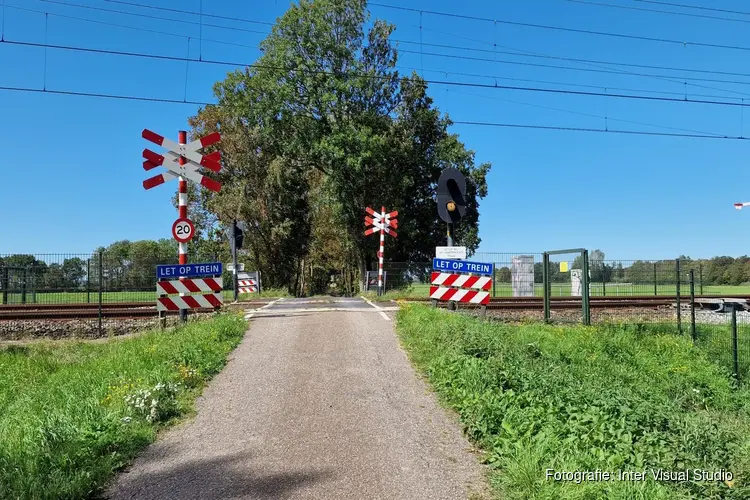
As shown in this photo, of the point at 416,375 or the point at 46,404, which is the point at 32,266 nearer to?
the point at 46,404

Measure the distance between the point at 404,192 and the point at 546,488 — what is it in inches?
1332

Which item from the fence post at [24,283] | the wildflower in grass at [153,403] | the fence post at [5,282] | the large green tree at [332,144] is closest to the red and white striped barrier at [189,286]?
the wildflower in grass at [153,403]

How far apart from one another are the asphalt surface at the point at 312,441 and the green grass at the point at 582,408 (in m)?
0.36

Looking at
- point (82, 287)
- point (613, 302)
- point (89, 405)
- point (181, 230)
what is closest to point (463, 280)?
point (181, 230)

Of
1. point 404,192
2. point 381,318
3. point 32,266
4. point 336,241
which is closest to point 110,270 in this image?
point 32,266

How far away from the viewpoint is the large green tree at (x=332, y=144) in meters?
35.2

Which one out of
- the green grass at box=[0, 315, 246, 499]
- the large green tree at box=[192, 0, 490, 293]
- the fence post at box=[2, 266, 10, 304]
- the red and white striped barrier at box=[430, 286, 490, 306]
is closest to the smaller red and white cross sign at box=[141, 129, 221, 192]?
the green grass at box=[0, 315, 246, 499]

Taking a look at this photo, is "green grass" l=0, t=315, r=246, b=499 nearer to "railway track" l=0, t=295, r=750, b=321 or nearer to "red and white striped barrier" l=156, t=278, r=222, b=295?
"red and white striped barrier" l=156, t=278, r=222, b=295

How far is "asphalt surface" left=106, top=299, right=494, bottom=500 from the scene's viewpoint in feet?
13.7

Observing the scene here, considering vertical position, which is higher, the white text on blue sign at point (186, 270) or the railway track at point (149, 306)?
the white text on blue sign at point (186, 270)

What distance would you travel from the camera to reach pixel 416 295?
73.7 ft

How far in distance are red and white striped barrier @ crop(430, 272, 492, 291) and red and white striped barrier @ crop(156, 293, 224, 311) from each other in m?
5.25

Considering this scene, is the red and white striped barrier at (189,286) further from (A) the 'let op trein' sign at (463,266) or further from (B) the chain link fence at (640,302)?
(B) the chain link fence at (640,302)

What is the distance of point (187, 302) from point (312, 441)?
8.05 m
